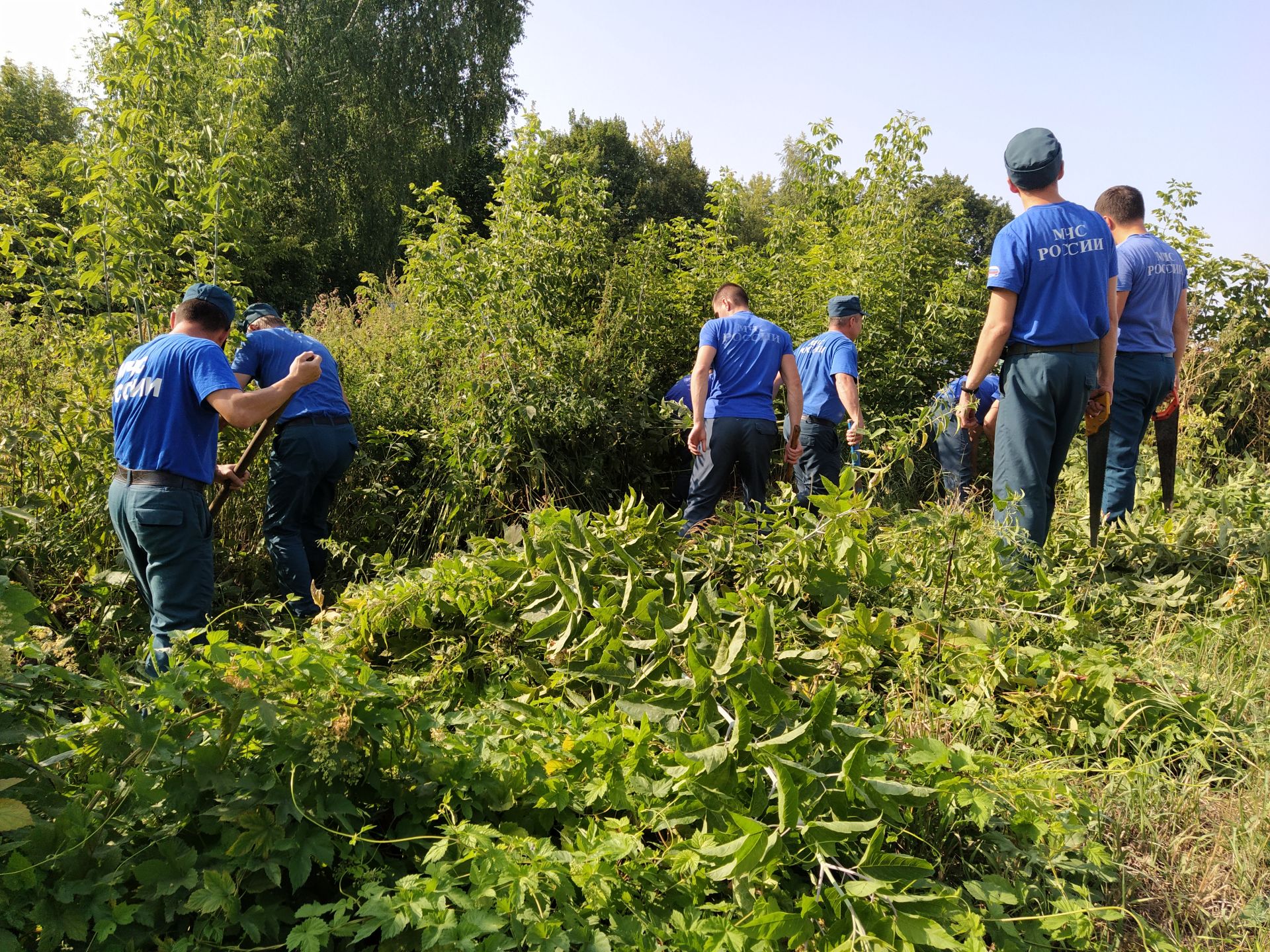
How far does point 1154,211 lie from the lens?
7.25m

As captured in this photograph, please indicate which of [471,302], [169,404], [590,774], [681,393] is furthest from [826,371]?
[590,774]

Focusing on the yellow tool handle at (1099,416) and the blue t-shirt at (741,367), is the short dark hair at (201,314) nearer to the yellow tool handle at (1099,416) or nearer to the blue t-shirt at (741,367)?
the blue t-shirt at (741,367)

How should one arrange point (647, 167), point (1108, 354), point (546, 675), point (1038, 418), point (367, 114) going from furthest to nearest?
point (647, 167)
point (367, 114)
point (1108, 354)
point (1038, 418)
point (546, 675)

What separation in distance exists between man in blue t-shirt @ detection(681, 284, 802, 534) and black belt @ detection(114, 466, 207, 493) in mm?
2894

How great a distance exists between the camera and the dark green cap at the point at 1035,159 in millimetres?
3699

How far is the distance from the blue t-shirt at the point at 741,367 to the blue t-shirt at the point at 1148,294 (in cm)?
205

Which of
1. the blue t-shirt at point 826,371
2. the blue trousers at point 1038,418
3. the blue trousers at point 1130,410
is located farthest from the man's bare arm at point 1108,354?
the blue t-shirt at point 826,371

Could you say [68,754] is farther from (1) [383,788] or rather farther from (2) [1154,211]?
(2) [1154,211]

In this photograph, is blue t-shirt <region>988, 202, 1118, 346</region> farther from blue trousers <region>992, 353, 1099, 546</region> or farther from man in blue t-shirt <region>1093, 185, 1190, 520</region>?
man in blue t-shirt <region>1093, 185, 1190, 520</region>

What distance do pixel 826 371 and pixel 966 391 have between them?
88.4 inches

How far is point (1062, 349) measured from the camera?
12.0 ft

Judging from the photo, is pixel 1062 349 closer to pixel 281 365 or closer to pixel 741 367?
pixel 741 367

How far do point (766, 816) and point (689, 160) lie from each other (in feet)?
138

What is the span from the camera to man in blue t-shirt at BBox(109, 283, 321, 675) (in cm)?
346
